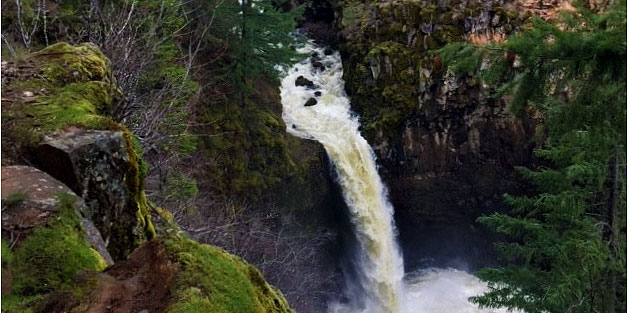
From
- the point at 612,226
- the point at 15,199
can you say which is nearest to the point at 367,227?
the point at 612,226

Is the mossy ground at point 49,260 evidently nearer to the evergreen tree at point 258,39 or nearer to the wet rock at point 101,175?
the wet rock at point 101,175

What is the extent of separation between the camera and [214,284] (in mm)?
2998

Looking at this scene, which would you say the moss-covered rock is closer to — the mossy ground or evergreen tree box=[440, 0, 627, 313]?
the mossy ground

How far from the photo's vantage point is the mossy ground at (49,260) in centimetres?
288

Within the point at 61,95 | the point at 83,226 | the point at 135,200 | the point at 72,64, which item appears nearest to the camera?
the point at 83,226

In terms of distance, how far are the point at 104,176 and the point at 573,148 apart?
27.2 feet

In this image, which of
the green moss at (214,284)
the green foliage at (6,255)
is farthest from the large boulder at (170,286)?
the green foliage at (6,255)

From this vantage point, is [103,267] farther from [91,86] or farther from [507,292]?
[507,292]

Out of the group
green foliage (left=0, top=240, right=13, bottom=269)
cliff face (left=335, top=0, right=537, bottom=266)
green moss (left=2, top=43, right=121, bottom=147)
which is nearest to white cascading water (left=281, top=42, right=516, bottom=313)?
cliff face (left=335, top=0, right=537, bottom=266)

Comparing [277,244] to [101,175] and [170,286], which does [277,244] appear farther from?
[170,286]

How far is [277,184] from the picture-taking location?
15680mm

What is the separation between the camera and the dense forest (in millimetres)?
3471

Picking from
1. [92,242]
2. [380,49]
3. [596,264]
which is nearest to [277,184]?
[380,49]

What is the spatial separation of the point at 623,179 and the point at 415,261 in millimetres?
11676
